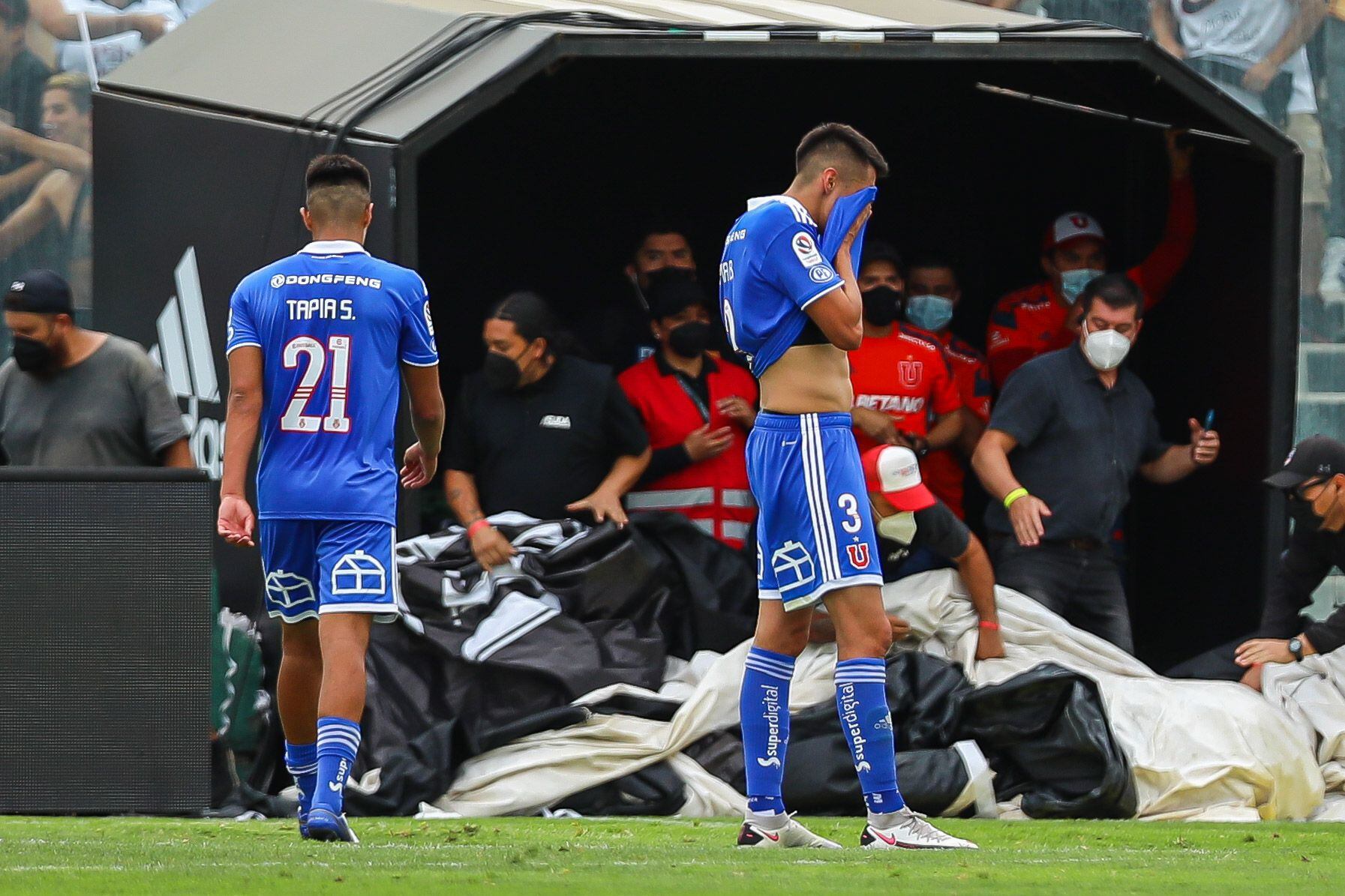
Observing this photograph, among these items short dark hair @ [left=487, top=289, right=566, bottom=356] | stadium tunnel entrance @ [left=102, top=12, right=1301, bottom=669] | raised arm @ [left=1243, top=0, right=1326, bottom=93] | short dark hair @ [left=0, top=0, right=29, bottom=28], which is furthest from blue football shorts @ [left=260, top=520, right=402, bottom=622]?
raised arm @ [left=1243, top=0, right=1326, bottom=93]

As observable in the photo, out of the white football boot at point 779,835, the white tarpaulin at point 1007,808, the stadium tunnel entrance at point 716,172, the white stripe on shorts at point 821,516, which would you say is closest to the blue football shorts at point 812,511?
the white stripe on shorts at point 821,516

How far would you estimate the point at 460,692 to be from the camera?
26.2 ft

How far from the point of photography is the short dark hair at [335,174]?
20.1ft

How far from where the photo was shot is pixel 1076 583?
8.80 meters

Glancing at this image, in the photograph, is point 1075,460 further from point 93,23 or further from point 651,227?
point 93,23

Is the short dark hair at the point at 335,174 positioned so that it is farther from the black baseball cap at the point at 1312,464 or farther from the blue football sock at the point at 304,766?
the black baseball cap at the point at 1312,464

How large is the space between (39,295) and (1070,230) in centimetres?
454

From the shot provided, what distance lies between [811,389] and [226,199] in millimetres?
4030

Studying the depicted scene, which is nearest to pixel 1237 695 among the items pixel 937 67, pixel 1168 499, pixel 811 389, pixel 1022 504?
pixel 1022 504

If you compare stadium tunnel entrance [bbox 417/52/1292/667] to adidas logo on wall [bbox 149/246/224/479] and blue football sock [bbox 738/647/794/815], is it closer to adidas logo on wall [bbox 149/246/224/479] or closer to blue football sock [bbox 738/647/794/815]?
adidas logo on wall [bbox 149/246/224/479]

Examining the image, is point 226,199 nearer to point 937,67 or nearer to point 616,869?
point 937,67

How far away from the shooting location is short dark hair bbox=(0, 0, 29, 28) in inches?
493

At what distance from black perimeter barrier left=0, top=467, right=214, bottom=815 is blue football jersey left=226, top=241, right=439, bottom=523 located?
1018 mm

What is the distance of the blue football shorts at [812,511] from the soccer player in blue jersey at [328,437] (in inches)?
38.6
